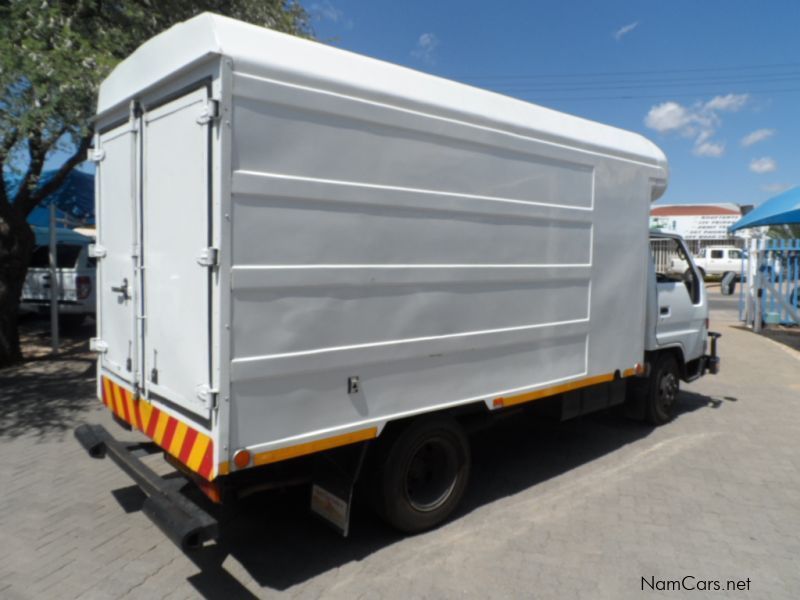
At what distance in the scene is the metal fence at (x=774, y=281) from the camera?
14227mm

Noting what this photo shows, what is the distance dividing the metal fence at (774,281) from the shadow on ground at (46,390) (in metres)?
14.5

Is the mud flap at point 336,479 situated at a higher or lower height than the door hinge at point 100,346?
lower

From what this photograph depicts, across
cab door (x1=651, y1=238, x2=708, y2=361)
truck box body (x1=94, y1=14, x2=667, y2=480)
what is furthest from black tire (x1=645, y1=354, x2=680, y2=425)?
truck box body (x1=94, y1=14, x2=667, y2=480)

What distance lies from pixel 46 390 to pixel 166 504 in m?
5.41

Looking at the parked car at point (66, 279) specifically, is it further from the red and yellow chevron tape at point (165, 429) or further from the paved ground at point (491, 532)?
the red and yellow chevron tape at point (165, 429)

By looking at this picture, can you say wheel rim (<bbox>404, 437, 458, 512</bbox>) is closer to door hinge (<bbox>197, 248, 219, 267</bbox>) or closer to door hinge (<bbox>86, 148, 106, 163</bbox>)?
door hinge (<bbox>197, 248, 219, 267</bbox>)

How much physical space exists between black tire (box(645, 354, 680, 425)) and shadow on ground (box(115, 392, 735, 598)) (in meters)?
0.22

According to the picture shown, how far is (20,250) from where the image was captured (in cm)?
837

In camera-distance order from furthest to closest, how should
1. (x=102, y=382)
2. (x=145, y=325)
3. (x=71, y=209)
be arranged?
(x=71, y=209) < (x=102, y=382) < (x=145, y=325)

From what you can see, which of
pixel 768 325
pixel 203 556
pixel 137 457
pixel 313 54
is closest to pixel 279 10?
pixel 313 54

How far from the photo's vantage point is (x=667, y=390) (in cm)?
647

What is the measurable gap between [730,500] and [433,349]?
2.82 m

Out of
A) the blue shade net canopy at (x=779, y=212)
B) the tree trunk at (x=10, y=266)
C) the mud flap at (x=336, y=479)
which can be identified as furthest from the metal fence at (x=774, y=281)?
the tree trunk at (x=10, y=266)

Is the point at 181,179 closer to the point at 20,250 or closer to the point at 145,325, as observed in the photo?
the point at 145,325
